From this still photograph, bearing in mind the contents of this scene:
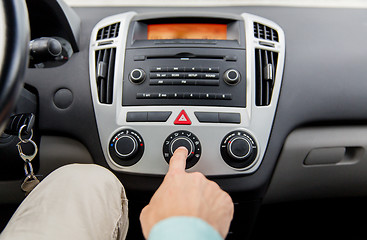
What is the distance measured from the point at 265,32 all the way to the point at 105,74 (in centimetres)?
45

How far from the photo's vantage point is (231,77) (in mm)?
771

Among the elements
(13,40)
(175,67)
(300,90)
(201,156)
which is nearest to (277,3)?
(300,90)

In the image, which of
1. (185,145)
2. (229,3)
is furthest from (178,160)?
(229,3)

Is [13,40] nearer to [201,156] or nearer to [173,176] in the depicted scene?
[173,176]

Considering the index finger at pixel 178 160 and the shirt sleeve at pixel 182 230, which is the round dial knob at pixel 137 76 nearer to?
the index finger at pixel 178 160

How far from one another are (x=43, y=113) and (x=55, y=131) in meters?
0.06

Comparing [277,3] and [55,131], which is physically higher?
[277,3]

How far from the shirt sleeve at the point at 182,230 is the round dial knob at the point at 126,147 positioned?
286mm

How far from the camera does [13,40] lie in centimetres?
42

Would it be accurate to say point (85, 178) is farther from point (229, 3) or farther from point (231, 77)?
point (229, 3)

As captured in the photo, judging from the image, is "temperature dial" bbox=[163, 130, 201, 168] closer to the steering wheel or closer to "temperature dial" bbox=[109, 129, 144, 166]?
"temperature dial" bbox=[109, 129, 144, 166]

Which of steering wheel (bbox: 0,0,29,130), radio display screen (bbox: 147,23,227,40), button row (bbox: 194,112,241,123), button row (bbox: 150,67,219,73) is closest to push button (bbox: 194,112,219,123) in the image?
button row (bbox: 194,112,241,123)

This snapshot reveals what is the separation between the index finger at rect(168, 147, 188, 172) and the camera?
2.06 ft

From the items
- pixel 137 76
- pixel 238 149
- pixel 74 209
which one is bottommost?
pixel 74 209
